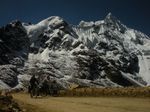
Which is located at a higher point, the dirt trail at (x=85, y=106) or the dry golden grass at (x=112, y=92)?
the dry golden grass at (x=112, y=92)

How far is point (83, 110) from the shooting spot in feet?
73.1

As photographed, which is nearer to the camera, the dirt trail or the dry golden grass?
the dirt trail

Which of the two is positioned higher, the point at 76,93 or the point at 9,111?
the point at 76,93

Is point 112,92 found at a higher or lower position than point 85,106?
higher

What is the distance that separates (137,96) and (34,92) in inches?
461

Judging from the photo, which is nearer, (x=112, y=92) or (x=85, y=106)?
(x=85, y=106)

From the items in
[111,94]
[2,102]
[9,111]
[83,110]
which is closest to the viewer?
[9,111]

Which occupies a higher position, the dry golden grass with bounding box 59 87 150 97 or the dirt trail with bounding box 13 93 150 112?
the dry golden grass with bounding box 59 87 150 97

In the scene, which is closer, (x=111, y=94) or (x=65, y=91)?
(x=111, y=94)

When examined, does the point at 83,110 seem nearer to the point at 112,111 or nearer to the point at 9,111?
the point at 112,111

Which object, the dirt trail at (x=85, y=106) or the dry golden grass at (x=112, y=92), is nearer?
the dirt trail at (x=85, y=106)

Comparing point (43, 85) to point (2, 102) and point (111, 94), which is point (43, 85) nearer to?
point (111, 94)

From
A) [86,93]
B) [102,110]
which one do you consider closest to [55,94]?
[86,93]

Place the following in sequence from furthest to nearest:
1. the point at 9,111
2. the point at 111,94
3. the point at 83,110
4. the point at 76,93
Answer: the point at 76,93 → the point at 111,94 → the point at 83,110 → the point at 9,111
